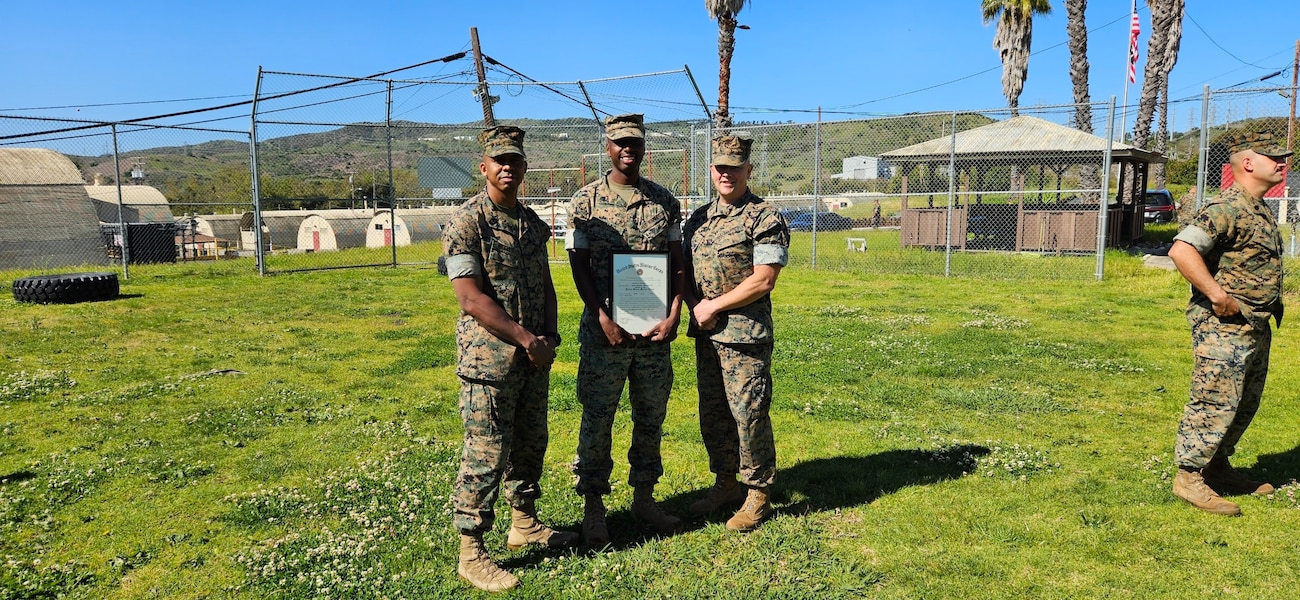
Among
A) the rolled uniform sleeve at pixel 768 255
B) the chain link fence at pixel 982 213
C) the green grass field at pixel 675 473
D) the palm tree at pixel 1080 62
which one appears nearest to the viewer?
the green grass field at pixel 675 473

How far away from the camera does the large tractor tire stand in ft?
37.0

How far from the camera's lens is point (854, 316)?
1020 centimetres

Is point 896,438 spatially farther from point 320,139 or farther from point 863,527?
point 320,139

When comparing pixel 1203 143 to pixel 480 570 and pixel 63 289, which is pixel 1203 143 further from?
pixel 63 289

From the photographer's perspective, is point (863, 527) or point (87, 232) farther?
point (87, 232)

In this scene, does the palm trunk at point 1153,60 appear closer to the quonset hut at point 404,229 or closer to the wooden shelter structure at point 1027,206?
the wooden shelter structure at point 1027,206

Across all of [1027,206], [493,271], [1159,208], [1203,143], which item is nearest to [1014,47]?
[1159,208]

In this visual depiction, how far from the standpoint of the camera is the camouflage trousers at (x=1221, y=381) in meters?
4.04

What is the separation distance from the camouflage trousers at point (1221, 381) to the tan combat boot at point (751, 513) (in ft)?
7.43

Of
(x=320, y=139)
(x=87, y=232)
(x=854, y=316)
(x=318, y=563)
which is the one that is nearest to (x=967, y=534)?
(x=318, y=563)

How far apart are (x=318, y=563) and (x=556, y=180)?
87.9 feet

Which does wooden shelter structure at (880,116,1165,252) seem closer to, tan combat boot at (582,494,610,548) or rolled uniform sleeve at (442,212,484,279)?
tan combat boot at (582,494,610,548)

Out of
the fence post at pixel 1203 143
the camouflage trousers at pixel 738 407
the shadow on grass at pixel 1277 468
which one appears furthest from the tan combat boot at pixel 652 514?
the fence post at pixel 1203 143

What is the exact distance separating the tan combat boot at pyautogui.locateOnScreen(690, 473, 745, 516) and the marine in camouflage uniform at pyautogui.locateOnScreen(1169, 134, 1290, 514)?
237 cm
